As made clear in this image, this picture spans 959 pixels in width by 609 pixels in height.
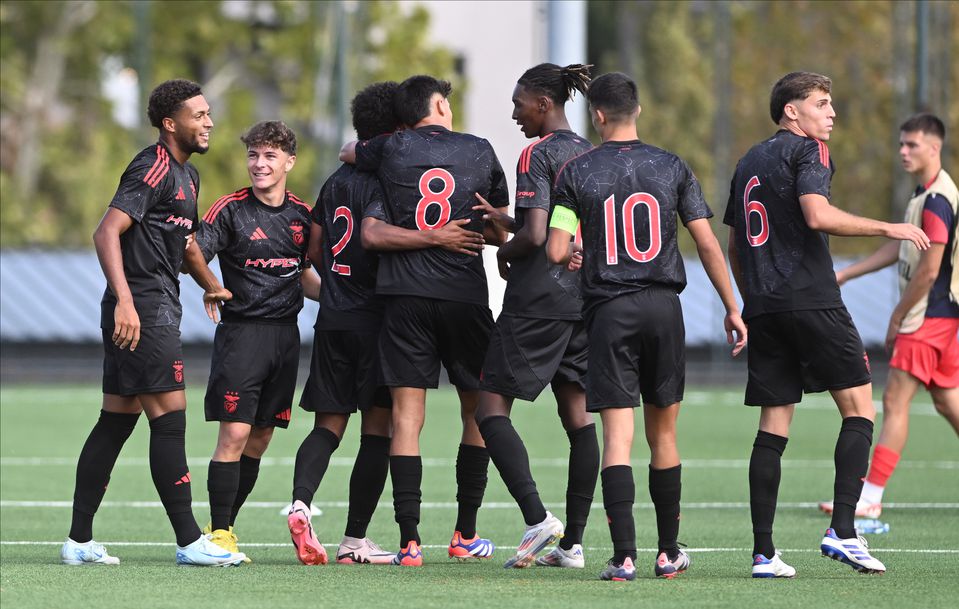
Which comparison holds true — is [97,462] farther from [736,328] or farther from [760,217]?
[760,217]

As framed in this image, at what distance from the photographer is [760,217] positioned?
22.3ft

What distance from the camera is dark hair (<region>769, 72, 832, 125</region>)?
6.82 meters

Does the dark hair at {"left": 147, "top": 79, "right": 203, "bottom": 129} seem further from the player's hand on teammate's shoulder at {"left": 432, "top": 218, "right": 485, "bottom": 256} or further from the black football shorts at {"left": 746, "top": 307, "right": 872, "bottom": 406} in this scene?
the black football shorts at {"left": 746, "top": 307, "right": 872, "bottom": 406}

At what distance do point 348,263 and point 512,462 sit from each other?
4.38ft

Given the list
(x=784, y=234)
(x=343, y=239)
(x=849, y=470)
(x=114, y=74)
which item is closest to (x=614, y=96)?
(x=784, y=234)

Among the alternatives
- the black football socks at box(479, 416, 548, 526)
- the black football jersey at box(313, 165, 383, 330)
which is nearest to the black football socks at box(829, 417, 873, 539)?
the black football socks at box(479, 416, 548, 526)

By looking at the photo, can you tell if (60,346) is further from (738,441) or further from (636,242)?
(636,242)

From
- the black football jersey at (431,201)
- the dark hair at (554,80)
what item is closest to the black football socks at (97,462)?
the black football jersey at (431,201)

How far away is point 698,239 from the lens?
6547 mm

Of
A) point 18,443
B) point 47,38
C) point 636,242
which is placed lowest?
point 18,443

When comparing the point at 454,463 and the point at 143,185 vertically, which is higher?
the point at 143,185

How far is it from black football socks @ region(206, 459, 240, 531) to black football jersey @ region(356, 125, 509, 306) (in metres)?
1.13

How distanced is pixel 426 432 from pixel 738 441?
3.04m

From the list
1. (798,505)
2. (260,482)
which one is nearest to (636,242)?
(798,505)
